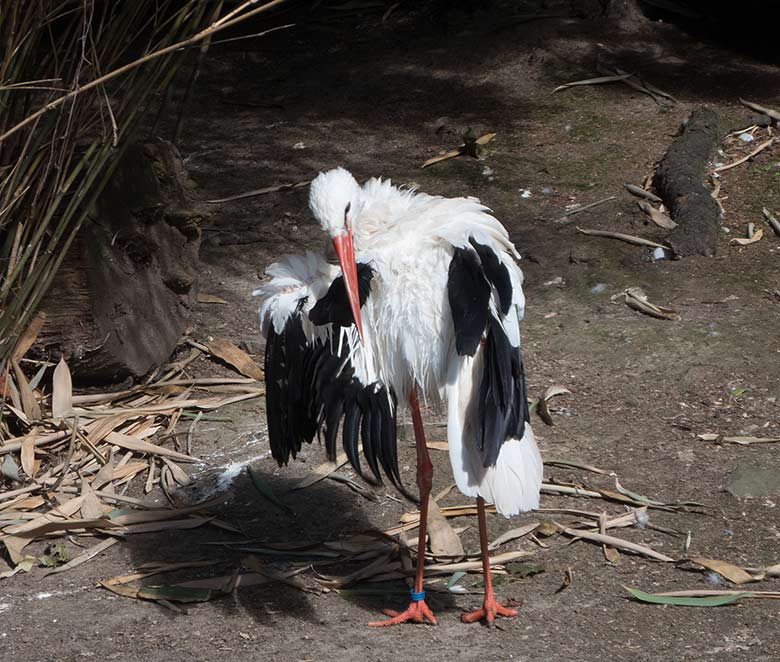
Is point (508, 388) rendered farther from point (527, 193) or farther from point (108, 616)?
point (527, 193)

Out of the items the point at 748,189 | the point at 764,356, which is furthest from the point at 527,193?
the point at 764,356

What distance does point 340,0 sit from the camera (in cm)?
927

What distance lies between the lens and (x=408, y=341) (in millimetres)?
3299

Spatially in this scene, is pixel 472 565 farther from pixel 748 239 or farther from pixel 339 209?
pixel 748 239

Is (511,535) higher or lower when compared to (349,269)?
lower

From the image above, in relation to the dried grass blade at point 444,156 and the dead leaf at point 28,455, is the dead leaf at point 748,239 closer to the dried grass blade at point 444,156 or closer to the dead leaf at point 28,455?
the dried grass blade at point 444,156

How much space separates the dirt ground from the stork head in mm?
1115

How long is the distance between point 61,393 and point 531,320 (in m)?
2.22

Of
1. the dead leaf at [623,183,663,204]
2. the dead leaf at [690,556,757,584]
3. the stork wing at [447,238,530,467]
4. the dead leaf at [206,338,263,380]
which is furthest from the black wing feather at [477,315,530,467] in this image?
the dead leaf at [623,183,663,204]

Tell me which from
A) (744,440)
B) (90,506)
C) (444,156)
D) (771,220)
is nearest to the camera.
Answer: (90,506)

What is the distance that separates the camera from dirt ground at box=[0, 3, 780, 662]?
3.39 m

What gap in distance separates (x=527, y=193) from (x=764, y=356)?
2.16 meters

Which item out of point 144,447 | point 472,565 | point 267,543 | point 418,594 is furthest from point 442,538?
point 144,447

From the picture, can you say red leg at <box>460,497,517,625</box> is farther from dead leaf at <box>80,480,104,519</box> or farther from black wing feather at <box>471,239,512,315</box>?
dead leaf at <box>80,480,104,519</box>
